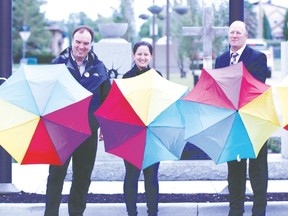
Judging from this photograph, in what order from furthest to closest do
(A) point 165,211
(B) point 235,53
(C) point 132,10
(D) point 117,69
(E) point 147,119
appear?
(C) point 132,10
(D) point 117,69
(A) point 165,211
(B) point 235,53
(E) point 147,119

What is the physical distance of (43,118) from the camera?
5680 mm

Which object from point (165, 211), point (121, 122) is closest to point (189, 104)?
point (121, 122)

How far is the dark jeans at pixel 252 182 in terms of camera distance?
6.32m

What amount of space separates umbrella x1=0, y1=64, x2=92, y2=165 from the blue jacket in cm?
25

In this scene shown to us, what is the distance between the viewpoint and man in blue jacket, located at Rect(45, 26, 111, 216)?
6.16 m

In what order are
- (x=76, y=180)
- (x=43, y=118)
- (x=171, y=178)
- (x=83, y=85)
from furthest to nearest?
(x=171, y=178)
(x=76, y=180)
(x=83, y=85)
(x=43, y=118)

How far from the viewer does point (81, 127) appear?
5.79 meters

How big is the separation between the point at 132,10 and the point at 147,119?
3175cm

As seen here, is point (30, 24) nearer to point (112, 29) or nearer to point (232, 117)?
point (112, 29)

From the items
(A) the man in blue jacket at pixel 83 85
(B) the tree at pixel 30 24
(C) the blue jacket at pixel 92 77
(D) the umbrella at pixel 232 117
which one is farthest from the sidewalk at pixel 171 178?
(B) the tree at pixel 30 24

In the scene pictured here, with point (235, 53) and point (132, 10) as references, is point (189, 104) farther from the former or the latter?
point (132, 10)

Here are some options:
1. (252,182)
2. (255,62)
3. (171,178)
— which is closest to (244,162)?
(252,182)

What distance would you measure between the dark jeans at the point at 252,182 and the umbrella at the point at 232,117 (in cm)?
49

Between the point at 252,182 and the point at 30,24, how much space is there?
6251 cm
